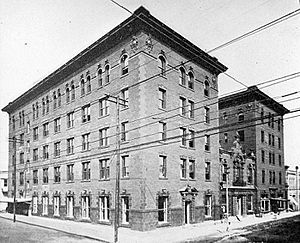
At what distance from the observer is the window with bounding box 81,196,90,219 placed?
103ft

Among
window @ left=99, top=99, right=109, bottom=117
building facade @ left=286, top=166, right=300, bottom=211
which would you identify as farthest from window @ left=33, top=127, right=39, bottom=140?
building facade @ left=286, top=166, right=300, bottom=211

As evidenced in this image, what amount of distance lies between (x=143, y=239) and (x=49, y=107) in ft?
79.3

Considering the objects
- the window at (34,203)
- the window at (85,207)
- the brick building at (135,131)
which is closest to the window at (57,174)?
the brick building at (135,131)

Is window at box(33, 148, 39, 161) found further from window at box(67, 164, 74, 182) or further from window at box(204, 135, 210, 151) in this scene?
window at box(204, 135, 210, 151)

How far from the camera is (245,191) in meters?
40.9

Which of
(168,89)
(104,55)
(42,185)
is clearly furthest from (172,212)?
(42,185)

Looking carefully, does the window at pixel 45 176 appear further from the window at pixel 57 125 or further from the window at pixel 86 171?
the window at pixel 86 171

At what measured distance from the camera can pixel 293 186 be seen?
60.6m

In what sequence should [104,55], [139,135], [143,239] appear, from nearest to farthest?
[143,239] → [139,135] → [104,55]

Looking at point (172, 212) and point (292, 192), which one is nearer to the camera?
point (172, 212)

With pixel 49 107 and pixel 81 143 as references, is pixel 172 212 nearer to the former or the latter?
pixel 81 143

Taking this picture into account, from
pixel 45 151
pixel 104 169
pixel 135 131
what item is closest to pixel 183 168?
pixel 135 131

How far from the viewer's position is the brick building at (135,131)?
26.2m

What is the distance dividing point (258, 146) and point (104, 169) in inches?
969
